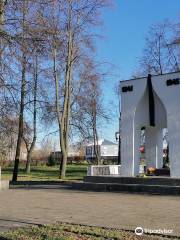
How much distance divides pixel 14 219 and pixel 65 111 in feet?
83.2

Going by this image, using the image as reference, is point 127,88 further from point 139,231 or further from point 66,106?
point 139,231

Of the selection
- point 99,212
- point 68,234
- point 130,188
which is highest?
point 130,188

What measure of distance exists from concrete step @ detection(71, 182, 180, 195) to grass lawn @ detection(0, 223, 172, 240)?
9.73 metres

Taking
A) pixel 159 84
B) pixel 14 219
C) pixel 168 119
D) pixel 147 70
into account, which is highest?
pixel 147 70

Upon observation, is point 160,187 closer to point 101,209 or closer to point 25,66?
point 101,209

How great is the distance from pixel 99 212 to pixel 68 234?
13.6 ft

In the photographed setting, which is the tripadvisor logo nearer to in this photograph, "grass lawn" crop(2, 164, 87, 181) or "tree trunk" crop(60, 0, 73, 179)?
"grass lawn" crop(2, 164, 87, 181)

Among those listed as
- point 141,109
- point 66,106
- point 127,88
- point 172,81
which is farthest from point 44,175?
point 172,81

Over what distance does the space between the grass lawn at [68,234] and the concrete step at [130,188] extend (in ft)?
31.9

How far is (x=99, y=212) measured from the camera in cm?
1322

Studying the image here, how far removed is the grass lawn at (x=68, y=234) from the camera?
871 cm

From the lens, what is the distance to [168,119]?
74.1 feet

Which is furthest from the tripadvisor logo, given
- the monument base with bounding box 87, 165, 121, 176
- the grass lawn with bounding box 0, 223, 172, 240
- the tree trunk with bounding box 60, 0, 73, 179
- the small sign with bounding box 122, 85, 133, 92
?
the tree trunk with bounding box 60, 0, 73, 179

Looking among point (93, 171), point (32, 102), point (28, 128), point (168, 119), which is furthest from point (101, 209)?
point (28, 128)
